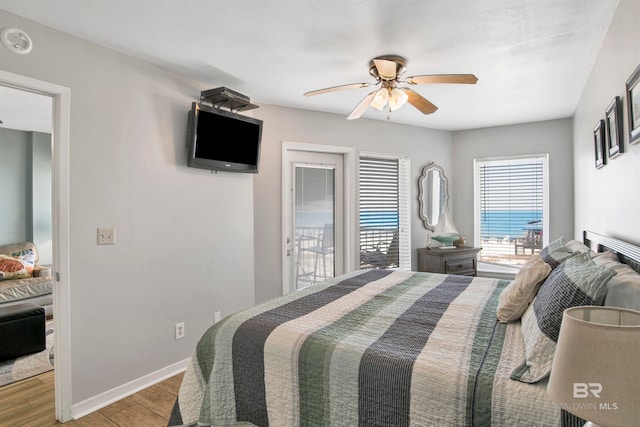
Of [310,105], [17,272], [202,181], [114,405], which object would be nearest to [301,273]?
[202,181]

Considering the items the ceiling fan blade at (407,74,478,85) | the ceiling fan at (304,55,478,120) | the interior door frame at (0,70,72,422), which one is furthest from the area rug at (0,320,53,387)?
the ceiling fan blade at (407,74,478,85)

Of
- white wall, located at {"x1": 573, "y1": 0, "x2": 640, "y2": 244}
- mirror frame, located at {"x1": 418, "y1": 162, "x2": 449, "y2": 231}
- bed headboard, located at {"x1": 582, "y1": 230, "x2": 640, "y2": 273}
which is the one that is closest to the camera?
bed headboard, located at {"x1": 582, "y1": 230, "x2": 640, "y2": 273}

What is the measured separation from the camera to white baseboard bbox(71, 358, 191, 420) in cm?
230

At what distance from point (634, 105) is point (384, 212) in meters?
3.15

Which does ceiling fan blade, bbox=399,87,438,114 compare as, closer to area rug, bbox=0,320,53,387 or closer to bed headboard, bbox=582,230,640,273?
bed headboard, bbox=582,230,640,273

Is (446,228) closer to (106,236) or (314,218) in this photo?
(314,218)

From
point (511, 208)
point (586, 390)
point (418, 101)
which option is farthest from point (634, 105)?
point (511, 208)

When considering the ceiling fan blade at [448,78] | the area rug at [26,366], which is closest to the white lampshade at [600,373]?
the ceiling fan blade at [448,78]

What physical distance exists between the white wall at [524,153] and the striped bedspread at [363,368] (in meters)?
3.06

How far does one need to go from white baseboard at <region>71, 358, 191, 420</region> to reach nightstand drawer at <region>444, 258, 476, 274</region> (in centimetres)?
314

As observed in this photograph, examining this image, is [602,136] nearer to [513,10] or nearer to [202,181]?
[513,10]

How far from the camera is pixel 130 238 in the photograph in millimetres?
2596

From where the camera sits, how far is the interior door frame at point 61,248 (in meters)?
2.20

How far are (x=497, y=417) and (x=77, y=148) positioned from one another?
2.64 metres
